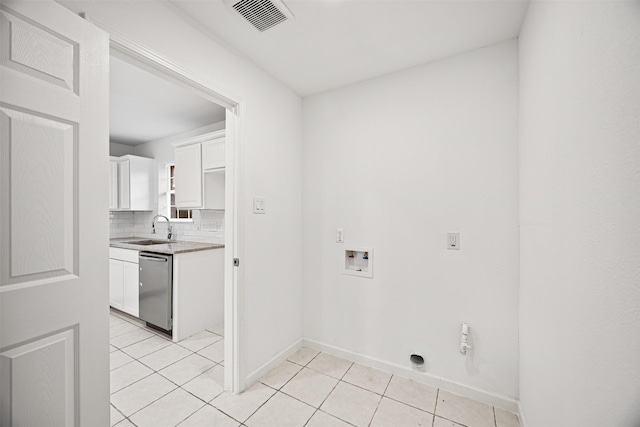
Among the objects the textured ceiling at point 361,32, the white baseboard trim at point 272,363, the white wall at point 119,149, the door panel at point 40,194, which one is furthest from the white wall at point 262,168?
the white wall at point 119,149

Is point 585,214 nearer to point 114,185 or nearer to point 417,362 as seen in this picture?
point 417,362

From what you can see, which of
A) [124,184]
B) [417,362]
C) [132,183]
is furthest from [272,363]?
[124,184]

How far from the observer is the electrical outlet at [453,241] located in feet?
6.04

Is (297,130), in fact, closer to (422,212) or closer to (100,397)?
(422,212)

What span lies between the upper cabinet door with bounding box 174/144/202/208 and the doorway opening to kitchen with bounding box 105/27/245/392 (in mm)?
13

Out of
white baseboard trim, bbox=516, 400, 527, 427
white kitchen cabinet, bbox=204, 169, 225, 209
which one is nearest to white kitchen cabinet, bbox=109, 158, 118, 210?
white kitchen cabinet, bbox=204, 169, 225, 209

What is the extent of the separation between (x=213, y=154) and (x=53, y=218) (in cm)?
231

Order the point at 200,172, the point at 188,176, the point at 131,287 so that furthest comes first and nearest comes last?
the point at 188,176
the point at 200,172
the point at 131,287

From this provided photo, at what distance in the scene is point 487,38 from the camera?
169 cm

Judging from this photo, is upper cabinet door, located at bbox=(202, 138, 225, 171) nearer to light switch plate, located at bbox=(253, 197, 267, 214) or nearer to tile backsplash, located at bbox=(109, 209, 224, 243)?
tile backsplash, located at bbox=(109, 209, 224, 243)

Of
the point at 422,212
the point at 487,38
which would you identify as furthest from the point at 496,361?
the point at 487,38

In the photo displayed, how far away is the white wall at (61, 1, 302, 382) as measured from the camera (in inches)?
57.1

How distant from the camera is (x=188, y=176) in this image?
3357mm

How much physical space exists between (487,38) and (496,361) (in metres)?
2.13
